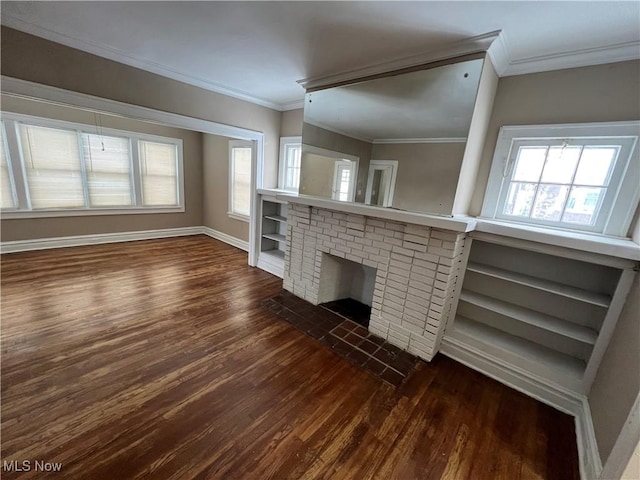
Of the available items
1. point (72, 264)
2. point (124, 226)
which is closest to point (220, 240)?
point (124, 226)

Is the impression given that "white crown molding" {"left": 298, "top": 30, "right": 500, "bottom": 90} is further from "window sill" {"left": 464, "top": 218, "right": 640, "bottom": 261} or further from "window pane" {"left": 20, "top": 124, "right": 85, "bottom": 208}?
"window pane" {"left": 20, "top": 124, "right": 85, "bottom": 208}

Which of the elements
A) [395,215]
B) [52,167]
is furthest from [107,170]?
[395,215]

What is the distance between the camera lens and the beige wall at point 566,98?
5.66ft

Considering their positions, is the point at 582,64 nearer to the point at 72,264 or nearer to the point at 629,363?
the point at 629,363

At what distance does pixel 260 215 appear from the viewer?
3990 millimetres

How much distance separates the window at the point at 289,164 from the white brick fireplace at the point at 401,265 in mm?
1094

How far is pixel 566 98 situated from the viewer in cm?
192

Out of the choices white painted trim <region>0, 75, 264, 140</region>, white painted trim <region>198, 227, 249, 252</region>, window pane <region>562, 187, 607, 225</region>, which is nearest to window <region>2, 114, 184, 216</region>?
white painted trim <region>198, 227, 249, 252</region>

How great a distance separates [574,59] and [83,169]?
21.7ft

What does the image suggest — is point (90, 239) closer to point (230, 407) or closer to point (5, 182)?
point (5, 182)

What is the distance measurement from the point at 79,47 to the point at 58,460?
3.13 m

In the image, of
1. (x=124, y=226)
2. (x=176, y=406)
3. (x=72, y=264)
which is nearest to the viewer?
(x=176, y=406)

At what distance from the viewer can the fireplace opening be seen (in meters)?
3.03

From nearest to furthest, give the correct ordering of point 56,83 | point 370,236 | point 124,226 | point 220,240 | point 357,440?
point 357,440 < point 56,83 < point 370,236 < point 124,226 < point 220,240
